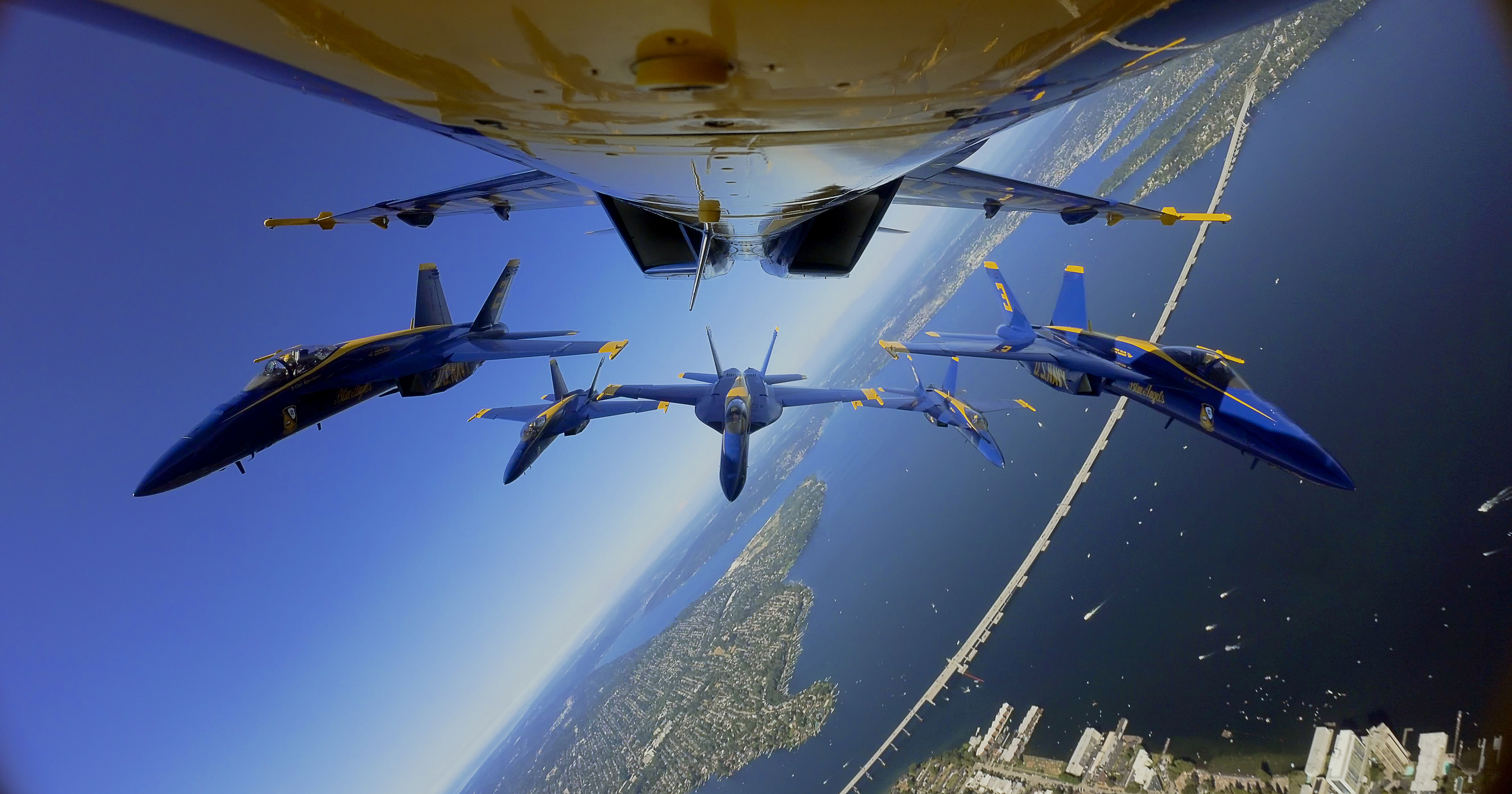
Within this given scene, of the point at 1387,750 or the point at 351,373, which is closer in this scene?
the point at 351,373

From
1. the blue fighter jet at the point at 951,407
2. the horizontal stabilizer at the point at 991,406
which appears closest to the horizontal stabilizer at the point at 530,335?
the blue fighter jet at the point at 951,407

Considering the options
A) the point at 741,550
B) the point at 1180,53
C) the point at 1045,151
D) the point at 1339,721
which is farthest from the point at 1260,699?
the point at 1045,151

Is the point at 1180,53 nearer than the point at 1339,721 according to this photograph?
Yes

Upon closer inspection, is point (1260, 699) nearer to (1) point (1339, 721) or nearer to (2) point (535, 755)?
(1) point (1339, 721)

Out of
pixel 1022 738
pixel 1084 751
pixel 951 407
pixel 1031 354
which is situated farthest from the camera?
pixel 1022 738

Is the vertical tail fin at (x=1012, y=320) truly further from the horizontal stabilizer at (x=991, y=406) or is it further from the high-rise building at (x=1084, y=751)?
the high-rise building at (x=1084, y=751)

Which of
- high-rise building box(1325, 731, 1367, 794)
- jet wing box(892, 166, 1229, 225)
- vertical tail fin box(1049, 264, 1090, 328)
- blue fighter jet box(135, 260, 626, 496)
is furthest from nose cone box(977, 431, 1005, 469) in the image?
blue fighter jet box(135, 260, 626, 496)

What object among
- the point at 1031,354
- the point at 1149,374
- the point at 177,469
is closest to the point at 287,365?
the point at 177,469

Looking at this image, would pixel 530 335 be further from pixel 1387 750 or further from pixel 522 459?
pixel 1387 750
